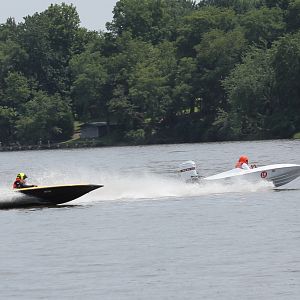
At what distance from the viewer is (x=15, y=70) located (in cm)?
15912

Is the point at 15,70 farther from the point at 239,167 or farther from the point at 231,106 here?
the point at 239,167

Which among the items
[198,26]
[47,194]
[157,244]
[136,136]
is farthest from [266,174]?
[198,26]

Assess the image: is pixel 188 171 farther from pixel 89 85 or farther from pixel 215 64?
pixel 89 85

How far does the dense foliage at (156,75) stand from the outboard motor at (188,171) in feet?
251

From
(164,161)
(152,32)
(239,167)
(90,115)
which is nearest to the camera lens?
(239,167)

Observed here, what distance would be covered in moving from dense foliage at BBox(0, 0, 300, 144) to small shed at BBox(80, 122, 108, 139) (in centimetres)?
178

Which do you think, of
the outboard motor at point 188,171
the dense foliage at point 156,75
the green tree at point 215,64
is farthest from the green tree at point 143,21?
the outboard motor at point 188,171

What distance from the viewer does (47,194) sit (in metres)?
38.1

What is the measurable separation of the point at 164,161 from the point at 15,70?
8482 cm

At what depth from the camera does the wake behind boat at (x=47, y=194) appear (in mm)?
37875

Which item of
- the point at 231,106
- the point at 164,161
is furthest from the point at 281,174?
the point at 231,106

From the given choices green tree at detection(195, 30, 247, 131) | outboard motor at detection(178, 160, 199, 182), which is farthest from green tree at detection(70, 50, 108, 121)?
outboard motor at detection(178, 160, 199, 182)

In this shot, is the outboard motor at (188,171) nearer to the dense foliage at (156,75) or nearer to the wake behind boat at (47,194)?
the wake behind boat at (47,194)

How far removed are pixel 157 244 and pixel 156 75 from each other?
11463 centimetres
